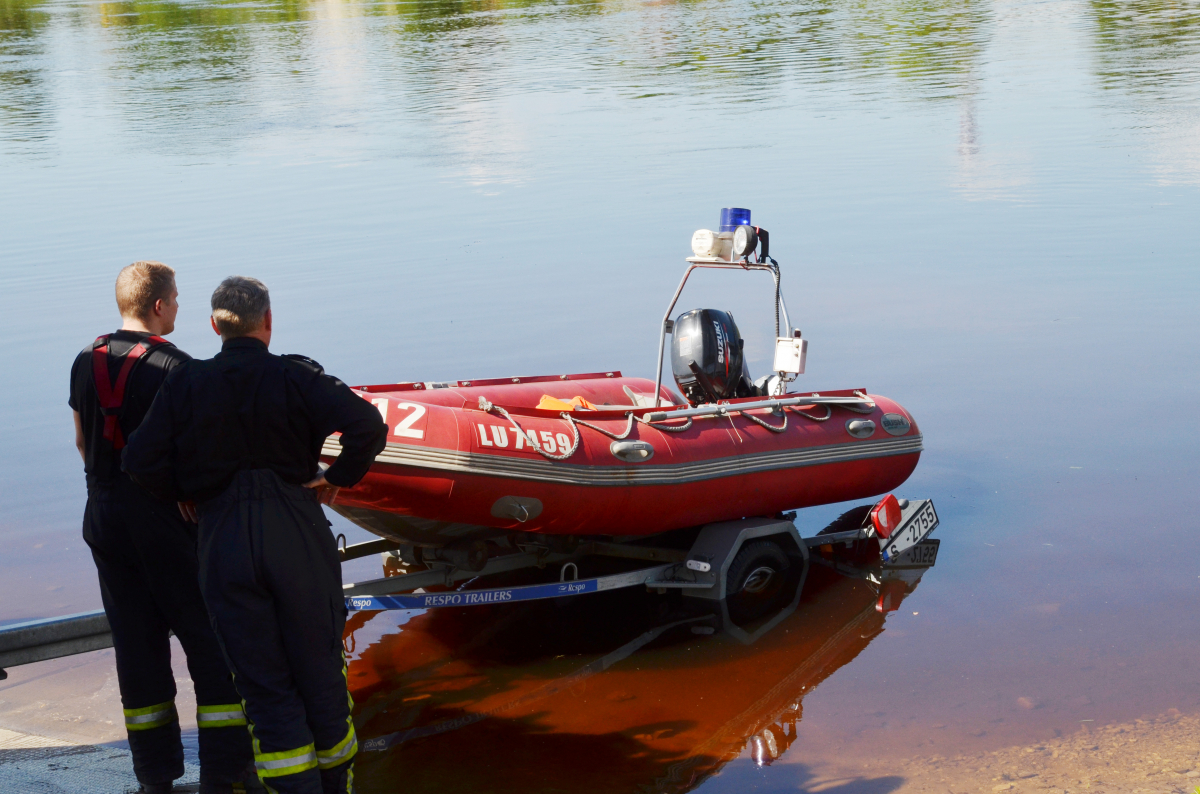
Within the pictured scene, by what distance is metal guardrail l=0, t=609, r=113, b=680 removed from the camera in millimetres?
3674

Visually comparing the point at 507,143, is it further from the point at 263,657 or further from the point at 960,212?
the point at 263,657

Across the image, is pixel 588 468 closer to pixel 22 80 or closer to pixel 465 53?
pixel 22 80

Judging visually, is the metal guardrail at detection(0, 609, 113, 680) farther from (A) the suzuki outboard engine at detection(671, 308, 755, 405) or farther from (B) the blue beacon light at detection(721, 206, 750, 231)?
(B) the blue beacon light at detection(721, 206, 750, 231)

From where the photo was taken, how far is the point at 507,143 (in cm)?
1948

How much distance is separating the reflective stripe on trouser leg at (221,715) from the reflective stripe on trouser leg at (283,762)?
284 mm

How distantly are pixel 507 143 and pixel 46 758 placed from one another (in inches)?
647

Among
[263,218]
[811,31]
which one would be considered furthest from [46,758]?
[811,31]

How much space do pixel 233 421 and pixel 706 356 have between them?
9.39ft

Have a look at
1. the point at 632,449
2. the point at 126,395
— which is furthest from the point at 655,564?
the point at 126,395

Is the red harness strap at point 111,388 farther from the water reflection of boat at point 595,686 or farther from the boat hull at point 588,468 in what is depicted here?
the water reflection of boat at point 595,686

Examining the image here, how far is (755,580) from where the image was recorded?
534 cm

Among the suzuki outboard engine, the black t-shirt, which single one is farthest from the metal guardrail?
the suzuki outboard engine

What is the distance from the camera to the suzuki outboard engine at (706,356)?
18.4 feet

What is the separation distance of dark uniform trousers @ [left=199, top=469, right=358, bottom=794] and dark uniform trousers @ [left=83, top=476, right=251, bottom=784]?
0.27 metres
